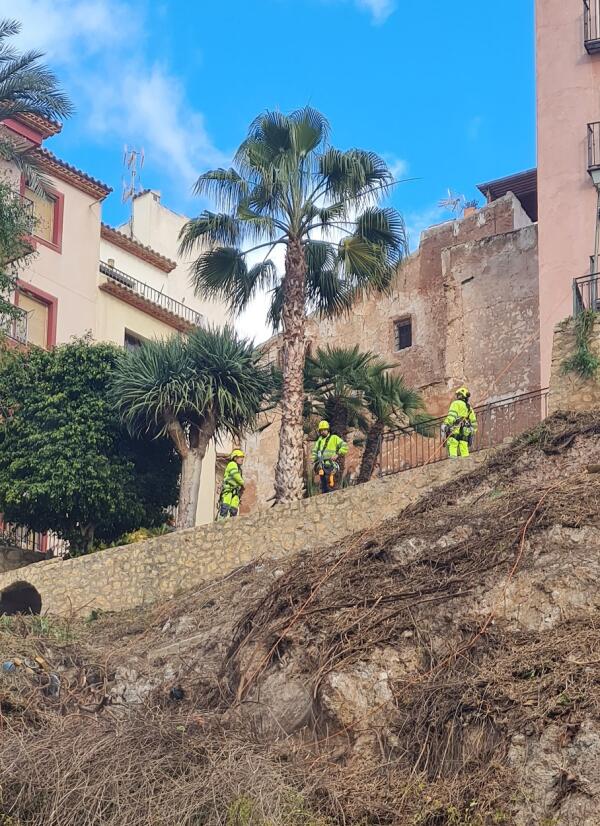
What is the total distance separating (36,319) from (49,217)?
279cm

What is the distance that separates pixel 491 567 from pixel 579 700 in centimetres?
290

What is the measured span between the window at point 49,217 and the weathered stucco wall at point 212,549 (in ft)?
46.2

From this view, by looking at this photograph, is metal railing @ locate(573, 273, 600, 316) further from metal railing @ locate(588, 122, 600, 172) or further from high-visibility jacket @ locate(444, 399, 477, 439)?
metal railing @ locate(588, 122, 600, 172)

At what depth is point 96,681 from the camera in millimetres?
20359

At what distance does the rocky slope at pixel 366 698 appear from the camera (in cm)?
1617

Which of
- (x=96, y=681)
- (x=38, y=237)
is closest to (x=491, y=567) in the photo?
(x=96, y=681)

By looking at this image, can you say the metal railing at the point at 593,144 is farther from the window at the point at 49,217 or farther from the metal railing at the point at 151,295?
the window at the point at 49,217

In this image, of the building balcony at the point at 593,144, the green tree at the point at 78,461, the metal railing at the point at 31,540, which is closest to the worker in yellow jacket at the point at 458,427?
the green tree at the point at 78,461

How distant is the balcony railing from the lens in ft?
107

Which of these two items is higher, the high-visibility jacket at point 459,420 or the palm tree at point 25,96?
the palm tree at point 25,96

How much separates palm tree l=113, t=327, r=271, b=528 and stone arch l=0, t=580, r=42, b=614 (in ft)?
9.53

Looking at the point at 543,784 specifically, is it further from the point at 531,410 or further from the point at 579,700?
the point at 531,410

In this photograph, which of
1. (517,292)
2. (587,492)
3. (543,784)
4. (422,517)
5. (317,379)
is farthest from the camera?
(517,292)

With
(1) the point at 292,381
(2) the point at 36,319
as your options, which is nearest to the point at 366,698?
(1) the point at 292,381
